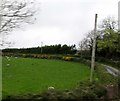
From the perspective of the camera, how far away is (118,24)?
10725 cm

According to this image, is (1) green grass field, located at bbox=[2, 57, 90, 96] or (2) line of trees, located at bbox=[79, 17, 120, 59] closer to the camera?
(1) green grass field, located at bbox=[2, 57, 90, 96]

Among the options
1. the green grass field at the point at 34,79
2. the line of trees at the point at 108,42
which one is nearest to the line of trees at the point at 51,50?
the line of trees at the point at 108,42

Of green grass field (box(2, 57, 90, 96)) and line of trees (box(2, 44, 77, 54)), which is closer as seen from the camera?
green grass field (box(2, 57, 90, 96))

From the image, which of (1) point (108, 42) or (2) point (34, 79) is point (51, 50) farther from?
(2) point (34, 79)

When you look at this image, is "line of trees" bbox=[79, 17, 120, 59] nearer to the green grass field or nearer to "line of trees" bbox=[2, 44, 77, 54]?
"line of trees" bbox=[2, 44, 77, 54]

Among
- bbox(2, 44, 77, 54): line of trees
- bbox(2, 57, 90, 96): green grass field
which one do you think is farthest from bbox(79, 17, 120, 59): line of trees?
bbox(2, 57, 90, 96): green grass field

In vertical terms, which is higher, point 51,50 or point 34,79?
point 51,50

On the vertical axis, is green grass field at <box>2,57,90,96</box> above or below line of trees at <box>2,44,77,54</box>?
below

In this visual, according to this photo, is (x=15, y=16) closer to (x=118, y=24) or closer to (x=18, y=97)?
(x=18, y=97)

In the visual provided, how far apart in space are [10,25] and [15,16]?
131 cm

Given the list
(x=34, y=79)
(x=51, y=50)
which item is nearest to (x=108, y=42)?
(x=51, y=50)

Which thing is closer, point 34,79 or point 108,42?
point 34,79

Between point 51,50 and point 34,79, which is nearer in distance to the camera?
point 34,79

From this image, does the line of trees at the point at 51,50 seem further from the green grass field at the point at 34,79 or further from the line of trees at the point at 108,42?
the green grass field at the point at 34,79
